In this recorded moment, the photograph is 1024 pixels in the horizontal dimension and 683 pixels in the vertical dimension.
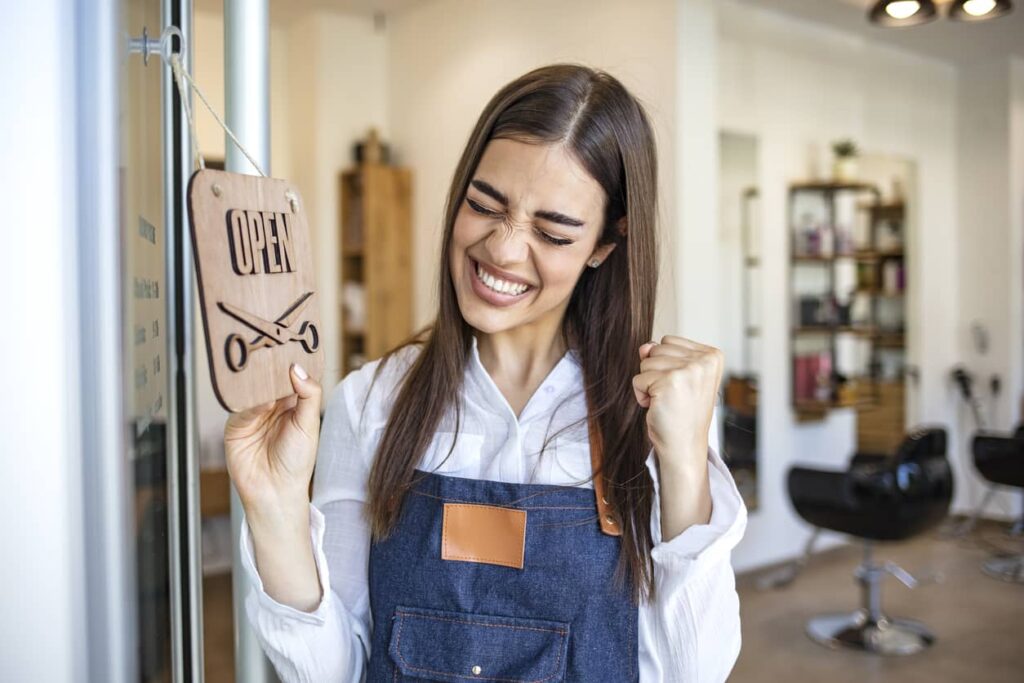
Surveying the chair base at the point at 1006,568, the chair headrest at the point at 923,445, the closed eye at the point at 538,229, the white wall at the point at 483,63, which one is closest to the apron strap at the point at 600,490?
the closed eye at the point at 538,229

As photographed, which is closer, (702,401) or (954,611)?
(702,401)

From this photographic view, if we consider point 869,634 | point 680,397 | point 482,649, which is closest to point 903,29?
point 869,634

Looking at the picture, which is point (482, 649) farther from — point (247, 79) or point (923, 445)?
point (923, 445)

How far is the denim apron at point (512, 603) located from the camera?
1115 mm

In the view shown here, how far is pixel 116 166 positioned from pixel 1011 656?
14.4ft

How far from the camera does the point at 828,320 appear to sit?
5.59 metres

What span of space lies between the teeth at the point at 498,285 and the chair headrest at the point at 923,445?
140 inches

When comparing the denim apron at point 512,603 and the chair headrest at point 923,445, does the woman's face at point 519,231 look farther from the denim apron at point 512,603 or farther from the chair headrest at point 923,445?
the chair headrest at point 923,445

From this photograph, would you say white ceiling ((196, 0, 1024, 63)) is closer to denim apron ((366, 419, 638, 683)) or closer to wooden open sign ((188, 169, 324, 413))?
denim apron ((366, 419, 638, 683))

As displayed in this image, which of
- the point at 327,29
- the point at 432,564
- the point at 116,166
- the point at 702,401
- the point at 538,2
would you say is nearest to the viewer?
the point at 116,166

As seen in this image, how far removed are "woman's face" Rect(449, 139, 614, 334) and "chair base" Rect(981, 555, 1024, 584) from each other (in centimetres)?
500

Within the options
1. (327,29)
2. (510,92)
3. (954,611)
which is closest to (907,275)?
(954,611)

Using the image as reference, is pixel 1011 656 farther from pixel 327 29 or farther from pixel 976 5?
pixel 327 29

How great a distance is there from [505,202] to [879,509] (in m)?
3.56
